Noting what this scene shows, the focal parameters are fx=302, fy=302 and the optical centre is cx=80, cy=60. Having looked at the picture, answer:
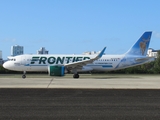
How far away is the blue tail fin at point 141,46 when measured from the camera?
38.9 metres

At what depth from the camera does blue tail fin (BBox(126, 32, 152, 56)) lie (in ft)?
128

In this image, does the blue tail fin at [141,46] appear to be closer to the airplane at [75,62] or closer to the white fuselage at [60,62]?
the airplane at [75,62]

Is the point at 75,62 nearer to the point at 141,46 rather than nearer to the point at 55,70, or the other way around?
the point at 55,70

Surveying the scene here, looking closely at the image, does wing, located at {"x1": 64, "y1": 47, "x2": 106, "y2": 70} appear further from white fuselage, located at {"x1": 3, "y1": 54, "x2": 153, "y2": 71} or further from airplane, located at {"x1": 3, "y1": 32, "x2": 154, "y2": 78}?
white fuselage, located at {"x1": 3, "y1": 54, "x2": 153, "y2": 71}

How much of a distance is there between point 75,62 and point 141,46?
9.39 m
